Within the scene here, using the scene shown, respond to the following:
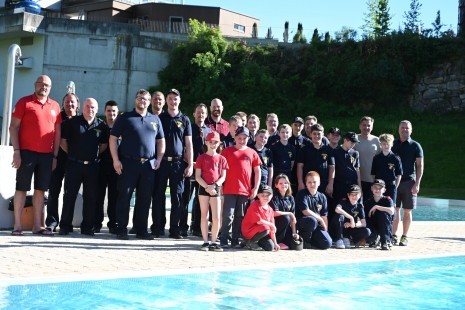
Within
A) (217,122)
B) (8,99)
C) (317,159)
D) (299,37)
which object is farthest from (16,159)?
(299,37)

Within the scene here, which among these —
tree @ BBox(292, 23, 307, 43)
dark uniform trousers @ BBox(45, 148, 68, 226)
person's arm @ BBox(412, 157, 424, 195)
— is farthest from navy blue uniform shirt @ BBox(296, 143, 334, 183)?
tree @ BBox(292, 23, 307, 43)

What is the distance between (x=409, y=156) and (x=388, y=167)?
56 cm

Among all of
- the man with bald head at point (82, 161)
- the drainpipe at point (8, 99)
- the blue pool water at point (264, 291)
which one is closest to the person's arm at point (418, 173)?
the blue pool water at point (264, 291)

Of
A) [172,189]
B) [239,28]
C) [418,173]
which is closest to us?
[172,189]

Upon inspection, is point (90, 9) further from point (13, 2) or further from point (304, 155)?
point (304, 155)

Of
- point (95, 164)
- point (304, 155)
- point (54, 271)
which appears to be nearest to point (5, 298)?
point (54, 271)

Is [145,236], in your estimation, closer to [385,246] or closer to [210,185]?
[210,185]

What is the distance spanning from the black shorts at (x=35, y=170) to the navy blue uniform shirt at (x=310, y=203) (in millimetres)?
3530

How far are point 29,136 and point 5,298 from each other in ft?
11.3

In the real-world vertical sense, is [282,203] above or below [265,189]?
below

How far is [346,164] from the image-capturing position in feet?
30.8

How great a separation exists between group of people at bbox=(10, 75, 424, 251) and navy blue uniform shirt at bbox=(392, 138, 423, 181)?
2cm

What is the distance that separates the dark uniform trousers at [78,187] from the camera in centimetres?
834

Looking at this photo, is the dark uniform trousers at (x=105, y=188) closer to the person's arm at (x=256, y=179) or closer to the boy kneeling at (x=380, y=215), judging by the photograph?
the person's arm at (x=256, y=179)
